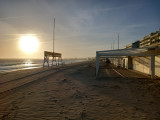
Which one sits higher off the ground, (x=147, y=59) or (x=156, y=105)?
(x=147, y=59)

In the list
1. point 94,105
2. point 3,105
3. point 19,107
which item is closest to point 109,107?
point 94,105

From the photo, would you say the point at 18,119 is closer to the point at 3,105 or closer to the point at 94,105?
Answer: the point at 3,105

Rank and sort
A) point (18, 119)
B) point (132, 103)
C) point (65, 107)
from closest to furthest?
point (18, 119) → point (65, 107) → point (132, 103)

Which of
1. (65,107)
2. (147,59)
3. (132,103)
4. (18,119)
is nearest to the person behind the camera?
(18,119)

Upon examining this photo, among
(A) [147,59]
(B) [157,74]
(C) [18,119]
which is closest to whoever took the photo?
(C) [18,119]

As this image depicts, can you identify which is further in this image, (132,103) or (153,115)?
(132,103)

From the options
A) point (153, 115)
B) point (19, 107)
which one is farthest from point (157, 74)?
point (19, 107)

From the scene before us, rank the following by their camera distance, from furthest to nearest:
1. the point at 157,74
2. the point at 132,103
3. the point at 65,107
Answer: the point at 157,74 → the point at 132,103 → the point at 65,107

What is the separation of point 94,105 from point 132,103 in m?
1.79

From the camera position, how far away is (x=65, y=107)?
4.12m

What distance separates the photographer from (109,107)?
163 inches

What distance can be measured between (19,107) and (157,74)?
13.2 meters

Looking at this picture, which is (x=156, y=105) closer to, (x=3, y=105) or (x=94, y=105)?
(x=94, y=105)

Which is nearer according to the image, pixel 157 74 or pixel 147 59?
pixel 157 74
